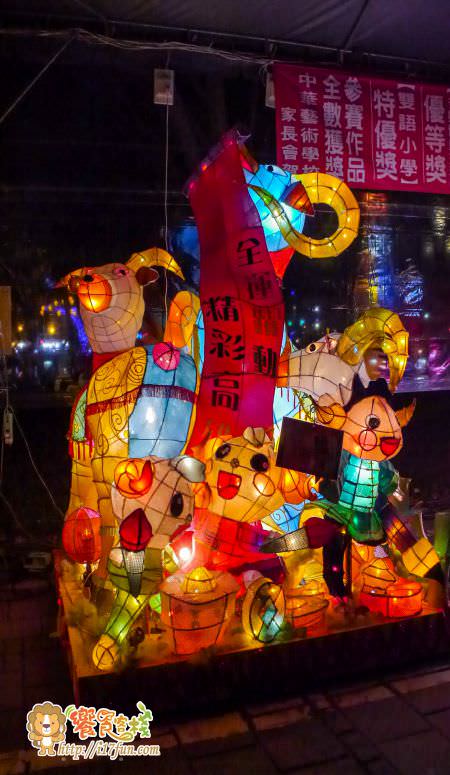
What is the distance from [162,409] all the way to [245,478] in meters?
0.64

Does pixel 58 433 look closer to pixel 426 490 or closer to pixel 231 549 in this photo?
pixel 231 549

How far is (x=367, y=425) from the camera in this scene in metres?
3.81

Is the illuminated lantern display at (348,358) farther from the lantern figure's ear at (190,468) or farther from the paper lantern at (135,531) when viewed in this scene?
the paper lantern at (135,531)

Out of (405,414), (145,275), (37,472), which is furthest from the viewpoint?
(37,472)

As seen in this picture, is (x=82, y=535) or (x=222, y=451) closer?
(x=222, y=451)

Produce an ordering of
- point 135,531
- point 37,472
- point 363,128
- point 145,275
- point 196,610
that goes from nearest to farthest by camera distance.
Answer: point 135,531 < point 196,610 < point 145,275 < point 363,128 < point 37,472

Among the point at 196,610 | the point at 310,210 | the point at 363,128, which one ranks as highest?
the point at 363,128

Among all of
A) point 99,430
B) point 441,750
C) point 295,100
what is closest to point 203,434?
point 99,430

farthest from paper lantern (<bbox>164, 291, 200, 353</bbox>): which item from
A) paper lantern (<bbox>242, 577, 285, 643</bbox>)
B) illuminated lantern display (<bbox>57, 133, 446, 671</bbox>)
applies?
paper lantern (<bbox>242, 577, 285, 643</bbox>)

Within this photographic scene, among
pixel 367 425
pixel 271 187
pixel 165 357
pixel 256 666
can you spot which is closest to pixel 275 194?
pixel 271 187

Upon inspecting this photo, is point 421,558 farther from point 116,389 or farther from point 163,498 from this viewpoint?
point 116,389

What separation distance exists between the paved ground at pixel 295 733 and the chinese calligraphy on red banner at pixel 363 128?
4.03m

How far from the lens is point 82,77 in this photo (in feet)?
18.0

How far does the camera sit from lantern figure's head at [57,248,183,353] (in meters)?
3.89
